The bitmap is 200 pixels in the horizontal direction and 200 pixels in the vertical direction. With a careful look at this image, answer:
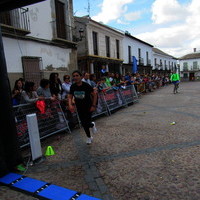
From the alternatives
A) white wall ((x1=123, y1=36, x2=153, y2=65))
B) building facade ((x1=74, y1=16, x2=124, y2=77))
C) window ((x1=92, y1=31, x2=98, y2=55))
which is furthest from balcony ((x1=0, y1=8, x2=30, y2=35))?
white wall ((x1=123, y1=36, x2=153, y2=65))

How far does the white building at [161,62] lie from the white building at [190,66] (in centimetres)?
806

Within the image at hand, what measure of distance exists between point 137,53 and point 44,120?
26.9 meters

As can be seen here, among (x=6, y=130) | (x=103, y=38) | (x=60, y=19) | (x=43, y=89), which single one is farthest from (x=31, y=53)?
(x=103, y=38)

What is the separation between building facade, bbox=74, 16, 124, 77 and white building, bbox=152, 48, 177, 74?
16773 mm

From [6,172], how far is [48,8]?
34.9ft

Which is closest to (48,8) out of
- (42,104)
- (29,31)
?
(29,31)

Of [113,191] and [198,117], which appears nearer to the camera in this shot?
[113,191]

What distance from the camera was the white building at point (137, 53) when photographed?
25747mm

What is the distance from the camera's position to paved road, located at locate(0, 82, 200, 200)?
2573 mm

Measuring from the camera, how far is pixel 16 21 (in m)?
9.14

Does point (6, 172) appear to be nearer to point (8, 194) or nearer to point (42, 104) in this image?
point (8, 194)

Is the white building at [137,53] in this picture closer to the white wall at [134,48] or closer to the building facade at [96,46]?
the white wall at [134,48]

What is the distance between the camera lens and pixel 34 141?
3.56 metres

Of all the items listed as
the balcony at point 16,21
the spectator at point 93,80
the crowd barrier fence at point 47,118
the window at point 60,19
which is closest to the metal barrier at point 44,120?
the crowd barrier fence at point 47,118
